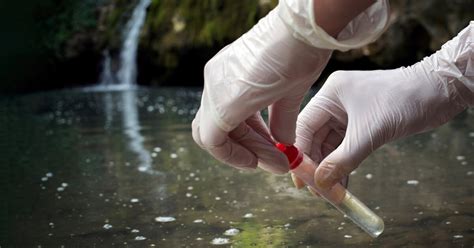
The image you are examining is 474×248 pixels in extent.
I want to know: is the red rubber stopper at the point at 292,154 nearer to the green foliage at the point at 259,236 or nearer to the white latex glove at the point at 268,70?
the white latex glove at the point at 268,70

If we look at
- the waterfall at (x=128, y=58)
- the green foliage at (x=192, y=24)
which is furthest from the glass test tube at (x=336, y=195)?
the waterfall at (x=128, y=58)

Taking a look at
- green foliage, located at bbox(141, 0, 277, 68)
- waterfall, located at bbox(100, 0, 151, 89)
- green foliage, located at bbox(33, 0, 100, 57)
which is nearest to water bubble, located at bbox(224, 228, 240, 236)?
green foliage, located at bbox(141, 0, 277, 68)

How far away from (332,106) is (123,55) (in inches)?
432

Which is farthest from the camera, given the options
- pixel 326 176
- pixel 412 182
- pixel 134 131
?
pixel 134 131

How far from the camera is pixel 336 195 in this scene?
1.85 meters

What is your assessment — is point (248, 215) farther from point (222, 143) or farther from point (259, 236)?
point (222, 143)

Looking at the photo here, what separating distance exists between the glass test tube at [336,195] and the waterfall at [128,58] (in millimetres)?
10483

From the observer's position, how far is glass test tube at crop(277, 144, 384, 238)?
1.84m

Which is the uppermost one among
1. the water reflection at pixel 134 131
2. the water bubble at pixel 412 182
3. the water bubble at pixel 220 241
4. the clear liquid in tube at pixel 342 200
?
the clear liquid in tube at pixel 342 200

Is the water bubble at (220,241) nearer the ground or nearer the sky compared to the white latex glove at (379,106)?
nearer the ground

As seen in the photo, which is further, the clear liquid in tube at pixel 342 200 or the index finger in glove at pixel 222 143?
the clear liquid in tube at pixel 342 200

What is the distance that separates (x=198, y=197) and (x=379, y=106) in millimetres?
1320

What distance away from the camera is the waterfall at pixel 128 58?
40.9 ft

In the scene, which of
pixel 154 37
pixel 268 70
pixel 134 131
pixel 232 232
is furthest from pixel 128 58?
pixel 268 70
